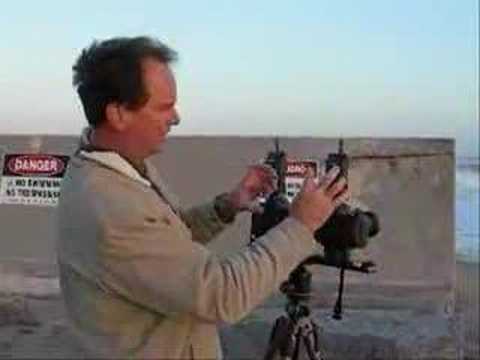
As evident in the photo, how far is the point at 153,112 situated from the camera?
2.12 m

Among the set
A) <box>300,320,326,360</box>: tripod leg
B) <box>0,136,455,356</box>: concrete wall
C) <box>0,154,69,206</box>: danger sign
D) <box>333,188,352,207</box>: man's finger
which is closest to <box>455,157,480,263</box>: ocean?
<box>0,136,455,356</box>: concrete wall

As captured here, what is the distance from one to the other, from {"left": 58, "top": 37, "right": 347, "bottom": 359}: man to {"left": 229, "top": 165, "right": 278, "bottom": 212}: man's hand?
431 mm

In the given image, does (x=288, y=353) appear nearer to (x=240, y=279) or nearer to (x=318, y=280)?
(x=240, y=279)

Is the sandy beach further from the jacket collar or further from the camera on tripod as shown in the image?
the jacket collar

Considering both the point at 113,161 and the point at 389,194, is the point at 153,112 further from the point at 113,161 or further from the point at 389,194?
the point at 389,194

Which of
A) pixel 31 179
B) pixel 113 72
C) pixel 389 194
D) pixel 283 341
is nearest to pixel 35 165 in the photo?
pixel 31 179

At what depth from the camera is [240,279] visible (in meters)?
2.01

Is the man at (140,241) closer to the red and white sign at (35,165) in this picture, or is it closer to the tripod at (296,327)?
the tripod at (296,327)

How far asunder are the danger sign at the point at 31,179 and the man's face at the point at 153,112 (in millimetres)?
4666

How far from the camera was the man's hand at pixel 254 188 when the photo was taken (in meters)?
2.63

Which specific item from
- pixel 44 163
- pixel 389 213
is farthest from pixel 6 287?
pixel 389 213

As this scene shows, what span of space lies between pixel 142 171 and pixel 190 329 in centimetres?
33

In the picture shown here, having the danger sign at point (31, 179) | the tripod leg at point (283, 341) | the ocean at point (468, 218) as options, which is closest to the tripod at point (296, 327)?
the tripod leg at point (283, 341)

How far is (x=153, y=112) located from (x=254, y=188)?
0.58 meters
